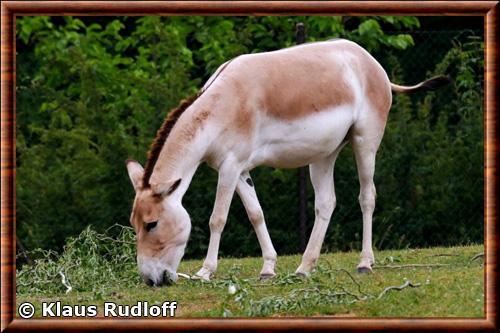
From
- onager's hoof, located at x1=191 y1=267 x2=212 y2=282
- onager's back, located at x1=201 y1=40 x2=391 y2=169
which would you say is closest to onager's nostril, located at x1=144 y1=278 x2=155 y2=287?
onager's hoof, located at x1=191 y1=267 x2=212 y2=282

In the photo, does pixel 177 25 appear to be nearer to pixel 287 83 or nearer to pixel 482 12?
pixel 287 83

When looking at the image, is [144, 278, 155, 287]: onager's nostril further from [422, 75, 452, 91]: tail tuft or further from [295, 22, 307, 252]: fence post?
[295, 22, 307, 252]: fence post

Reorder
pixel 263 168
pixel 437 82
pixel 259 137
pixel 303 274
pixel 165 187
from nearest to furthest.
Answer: pixel 165 187 → pixel 259 137 → pixel 303 274 → pixel 437 82 → pixel 263 168

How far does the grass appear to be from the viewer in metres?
6.34

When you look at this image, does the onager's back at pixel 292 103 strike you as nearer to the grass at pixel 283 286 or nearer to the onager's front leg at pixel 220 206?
the onager's front leg at pixel 220 206

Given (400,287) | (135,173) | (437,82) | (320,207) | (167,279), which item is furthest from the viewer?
(437,82)

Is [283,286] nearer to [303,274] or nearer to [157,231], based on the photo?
[303,274]

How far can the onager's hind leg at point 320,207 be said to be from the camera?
7.83 meters

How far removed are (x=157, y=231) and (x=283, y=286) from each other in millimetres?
923

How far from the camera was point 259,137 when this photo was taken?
754 cm

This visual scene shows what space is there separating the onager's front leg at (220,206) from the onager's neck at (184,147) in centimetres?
22

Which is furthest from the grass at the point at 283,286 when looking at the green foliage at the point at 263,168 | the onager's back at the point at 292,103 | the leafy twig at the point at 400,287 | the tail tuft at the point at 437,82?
the green foliage at the point at 263,168

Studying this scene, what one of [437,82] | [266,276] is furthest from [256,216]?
[437,82]

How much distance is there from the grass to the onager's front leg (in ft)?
0.48
